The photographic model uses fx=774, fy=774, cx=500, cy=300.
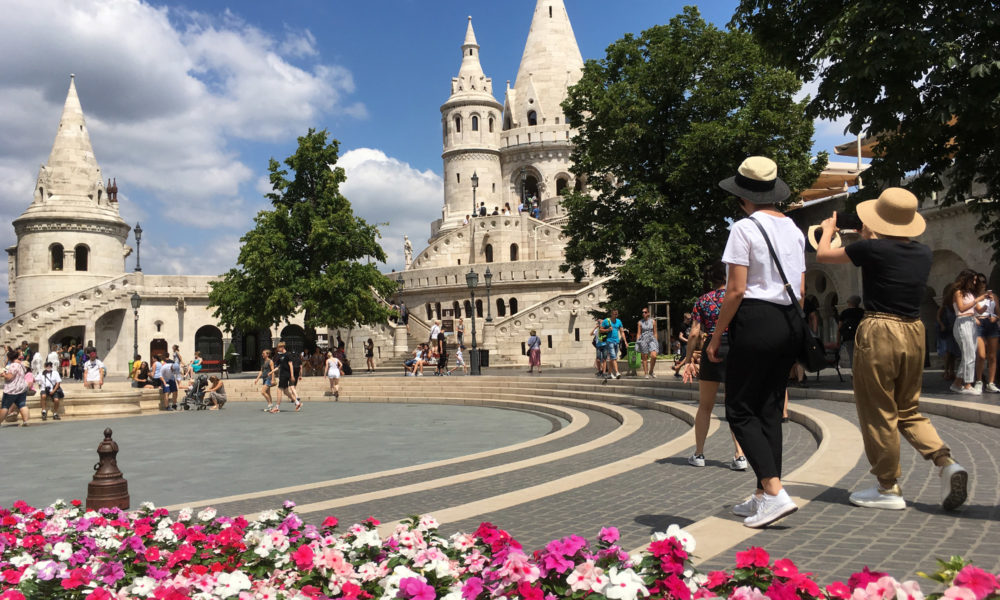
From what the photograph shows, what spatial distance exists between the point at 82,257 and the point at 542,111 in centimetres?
→ 3777

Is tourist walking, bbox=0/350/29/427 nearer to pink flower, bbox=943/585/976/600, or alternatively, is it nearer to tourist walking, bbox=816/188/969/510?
tourist walking, bbox=816/188/969/510

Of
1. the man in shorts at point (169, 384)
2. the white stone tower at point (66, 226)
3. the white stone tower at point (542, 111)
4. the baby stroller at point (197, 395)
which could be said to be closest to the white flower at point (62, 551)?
the baby stroller at point (197, 395)

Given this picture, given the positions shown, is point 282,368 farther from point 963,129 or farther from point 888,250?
point 888,250

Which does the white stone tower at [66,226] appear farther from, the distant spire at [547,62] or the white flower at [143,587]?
the white flower at [143,587]

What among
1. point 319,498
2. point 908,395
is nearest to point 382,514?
point 319,498

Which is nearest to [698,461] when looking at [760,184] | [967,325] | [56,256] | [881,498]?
[881,498]

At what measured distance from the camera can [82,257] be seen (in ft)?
154

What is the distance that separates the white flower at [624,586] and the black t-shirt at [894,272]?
2.76 metres

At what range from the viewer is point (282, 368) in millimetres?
19469

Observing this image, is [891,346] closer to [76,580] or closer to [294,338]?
[76,580]

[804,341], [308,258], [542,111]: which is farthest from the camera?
[542,111]

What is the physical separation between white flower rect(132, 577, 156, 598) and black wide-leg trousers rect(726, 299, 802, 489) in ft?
10.0

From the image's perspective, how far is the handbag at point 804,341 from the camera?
4312 millimetres

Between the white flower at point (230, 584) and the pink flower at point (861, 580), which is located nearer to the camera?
the pink flower at point (861, 580)
